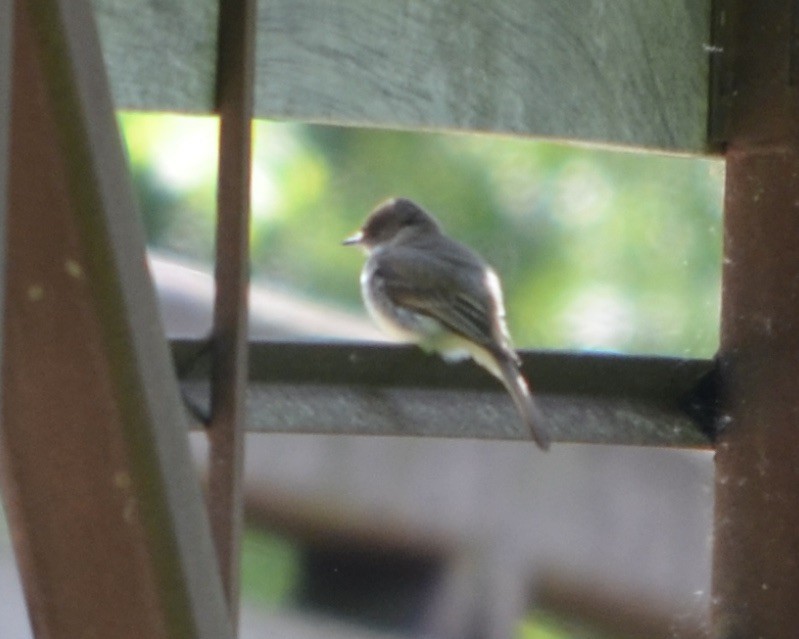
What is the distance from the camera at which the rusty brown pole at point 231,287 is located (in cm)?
226

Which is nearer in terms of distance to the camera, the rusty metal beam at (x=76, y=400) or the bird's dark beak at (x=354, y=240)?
the rusty metal beam at (x=76, y=400)

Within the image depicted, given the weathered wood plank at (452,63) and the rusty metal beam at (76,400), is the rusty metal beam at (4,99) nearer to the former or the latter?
the rusty metal beam at (76,400)

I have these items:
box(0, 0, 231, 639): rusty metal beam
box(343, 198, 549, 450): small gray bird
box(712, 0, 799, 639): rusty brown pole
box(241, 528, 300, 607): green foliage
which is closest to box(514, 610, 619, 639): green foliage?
box(241, 528, 300, 607): green foliage

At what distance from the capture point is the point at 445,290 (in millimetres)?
5871

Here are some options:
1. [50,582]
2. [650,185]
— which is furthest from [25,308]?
[650,185]

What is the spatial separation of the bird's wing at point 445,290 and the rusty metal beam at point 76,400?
370 centimetres

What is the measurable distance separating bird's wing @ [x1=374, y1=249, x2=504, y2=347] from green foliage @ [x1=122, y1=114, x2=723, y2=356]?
258 inches

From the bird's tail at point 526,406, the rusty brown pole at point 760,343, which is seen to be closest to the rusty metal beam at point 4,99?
the bird's tail at point 526,406

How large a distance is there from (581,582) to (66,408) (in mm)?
6616

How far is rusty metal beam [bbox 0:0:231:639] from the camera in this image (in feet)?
4.96

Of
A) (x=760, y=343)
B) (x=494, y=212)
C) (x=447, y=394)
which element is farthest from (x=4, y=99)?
(x=494, y=212)

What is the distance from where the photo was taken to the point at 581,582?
7.96 m

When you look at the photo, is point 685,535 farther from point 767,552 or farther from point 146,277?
point 146,277

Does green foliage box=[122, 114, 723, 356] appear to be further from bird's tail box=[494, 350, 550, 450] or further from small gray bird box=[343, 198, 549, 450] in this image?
bird's tail box=[494, 350, 550, 450]
